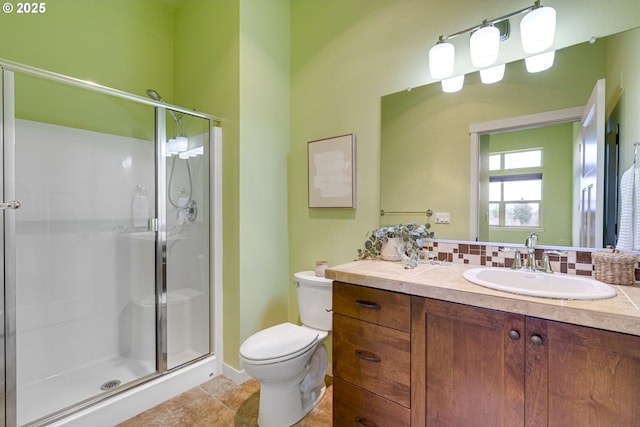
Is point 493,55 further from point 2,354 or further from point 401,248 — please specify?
point 2,354

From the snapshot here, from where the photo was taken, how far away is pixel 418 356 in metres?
1.11

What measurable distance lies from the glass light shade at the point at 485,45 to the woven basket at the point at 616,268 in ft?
3.32

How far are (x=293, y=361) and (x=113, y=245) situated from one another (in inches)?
65.6

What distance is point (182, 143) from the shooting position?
207 cm

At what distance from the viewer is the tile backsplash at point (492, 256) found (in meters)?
1.22

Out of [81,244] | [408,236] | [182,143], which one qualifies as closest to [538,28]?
[408,236]

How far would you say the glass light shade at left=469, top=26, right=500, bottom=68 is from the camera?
4.51ft

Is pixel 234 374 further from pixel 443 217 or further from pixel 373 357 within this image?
pixel 443 217

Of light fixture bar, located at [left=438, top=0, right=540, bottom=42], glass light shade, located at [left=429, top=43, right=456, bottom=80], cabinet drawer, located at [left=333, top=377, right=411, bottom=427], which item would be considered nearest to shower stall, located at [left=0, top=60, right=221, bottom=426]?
cabinet drawer, located at [left=333, top=377, right=411, bottom=427]

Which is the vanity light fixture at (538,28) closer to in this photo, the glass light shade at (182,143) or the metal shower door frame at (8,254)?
the glass light shade at (182,143)

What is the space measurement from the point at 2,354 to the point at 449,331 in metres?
2.06

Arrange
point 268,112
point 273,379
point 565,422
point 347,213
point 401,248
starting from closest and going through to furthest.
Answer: point 565,422 < point 273,379 < point 401,248 < point 347,213 < point 268,112

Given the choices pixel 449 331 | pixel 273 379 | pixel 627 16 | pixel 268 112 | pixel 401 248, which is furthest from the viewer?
pixel 268 112

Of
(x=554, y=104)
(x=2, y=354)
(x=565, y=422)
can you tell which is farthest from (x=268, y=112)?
(x=565, y=422)
